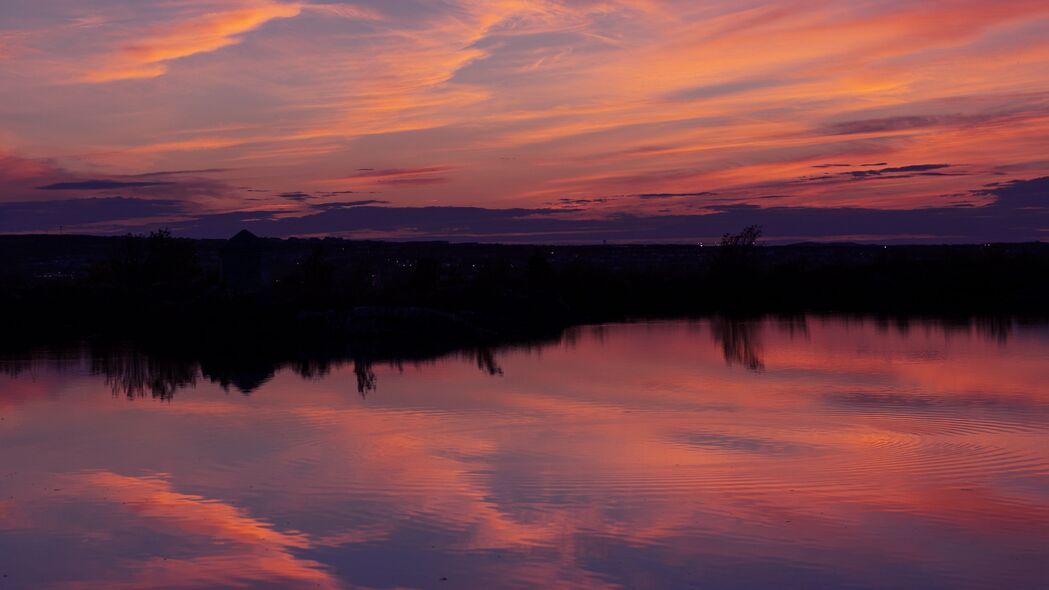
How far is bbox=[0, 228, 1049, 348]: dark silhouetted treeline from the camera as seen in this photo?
23.5 metres

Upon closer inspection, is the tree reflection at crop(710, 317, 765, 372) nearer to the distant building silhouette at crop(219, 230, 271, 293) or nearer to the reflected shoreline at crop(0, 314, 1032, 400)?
the reflected shoreline at crop(0, 314, 1032, 400)

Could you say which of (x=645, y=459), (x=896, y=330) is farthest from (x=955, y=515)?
(x=896, y=330)

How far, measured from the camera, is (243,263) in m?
28.2

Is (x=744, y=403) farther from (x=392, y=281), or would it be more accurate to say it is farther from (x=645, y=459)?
(x=392, y=281)

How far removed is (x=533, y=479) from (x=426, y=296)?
774 inches

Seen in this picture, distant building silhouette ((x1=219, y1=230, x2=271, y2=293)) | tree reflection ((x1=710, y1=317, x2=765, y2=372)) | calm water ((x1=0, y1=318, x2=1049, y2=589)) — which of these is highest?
distant building silhouette ((x1=219, y1=230, x2=271, y2=293))

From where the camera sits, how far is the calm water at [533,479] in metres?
6.71

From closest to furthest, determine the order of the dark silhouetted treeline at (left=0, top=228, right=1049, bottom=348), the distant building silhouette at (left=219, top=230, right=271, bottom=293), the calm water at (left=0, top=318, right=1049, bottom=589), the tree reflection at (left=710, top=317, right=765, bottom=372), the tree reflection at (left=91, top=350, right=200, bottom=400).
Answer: the calm water at (left=0, top=318, right=1049, bottom=589) → the tree reflection at (left=91, top=350, right=200, bottom=400) → the tree reflection at (left=710, top=317, right=765, bottom=372) → the dark silhouetted treeline at (left=0, top=228, right=1049, bottom=348) → the distant building silhouette at (left=219, top=230, right=271, bottom=293)

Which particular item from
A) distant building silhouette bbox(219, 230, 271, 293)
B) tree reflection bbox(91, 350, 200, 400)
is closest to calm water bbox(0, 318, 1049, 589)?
tree reflection bbox(91, 350, 200, 400)

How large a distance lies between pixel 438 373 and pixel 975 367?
7.46 meters

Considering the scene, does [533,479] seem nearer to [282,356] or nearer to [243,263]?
[282,356]

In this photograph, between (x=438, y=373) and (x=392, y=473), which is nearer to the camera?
(x=392, y=473)

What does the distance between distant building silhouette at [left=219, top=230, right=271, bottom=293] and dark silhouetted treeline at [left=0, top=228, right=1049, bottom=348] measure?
34 mm

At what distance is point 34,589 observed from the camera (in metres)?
6.41
